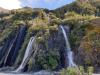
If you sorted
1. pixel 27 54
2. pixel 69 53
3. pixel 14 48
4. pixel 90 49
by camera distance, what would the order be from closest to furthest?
pixel 90 49, pixel 69 53, pixel 27 54, pixel 14 48

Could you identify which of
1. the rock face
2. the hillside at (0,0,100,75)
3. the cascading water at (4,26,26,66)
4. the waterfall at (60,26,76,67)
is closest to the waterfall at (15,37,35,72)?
the hillside at (0,0,100,75)

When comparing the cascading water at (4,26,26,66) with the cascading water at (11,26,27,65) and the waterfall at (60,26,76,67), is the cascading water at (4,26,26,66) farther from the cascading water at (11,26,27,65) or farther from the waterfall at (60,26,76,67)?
the waterfall at (60,26,76,67)

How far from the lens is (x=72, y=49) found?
62.3 meters

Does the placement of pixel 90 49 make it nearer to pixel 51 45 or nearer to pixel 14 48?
pixel 51 45

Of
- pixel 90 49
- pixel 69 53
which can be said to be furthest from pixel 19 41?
pixel 90 49

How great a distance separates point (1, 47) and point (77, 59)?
690 inches

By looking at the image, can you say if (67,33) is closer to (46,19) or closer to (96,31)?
(96,31)

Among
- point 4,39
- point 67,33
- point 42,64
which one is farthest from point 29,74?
point 4,39

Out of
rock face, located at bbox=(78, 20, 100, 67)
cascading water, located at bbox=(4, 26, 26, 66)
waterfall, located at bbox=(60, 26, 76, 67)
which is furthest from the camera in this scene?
cascading water, located at bbox=(4, 26, 26, 66)

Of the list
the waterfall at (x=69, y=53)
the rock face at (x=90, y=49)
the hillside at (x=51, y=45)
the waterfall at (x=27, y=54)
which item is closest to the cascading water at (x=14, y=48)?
the hillside at (x=51, y=45)

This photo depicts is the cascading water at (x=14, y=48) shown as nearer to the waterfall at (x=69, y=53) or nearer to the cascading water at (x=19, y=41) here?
the cascading water at (x=19, y=41)

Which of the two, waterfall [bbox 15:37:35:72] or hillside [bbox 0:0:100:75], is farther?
waterfall [bbox 15:37:35:72]

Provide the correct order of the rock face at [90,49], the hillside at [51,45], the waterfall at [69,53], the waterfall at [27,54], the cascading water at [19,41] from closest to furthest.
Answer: the rock face at [90,49]
the hillside at [51,45]
the waterfall at [69,53]
the waterfall at [27,54]
the cascading water at [19,41]

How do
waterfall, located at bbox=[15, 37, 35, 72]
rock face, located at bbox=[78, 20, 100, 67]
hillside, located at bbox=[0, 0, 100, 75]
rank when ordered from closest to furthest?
rock face, located at bbox=[78, 20, 100, 67] < hillside, located at bbox=[0, 0, 100, 75] < waterfall, located at bbox=[15, 37, 35, 72]
